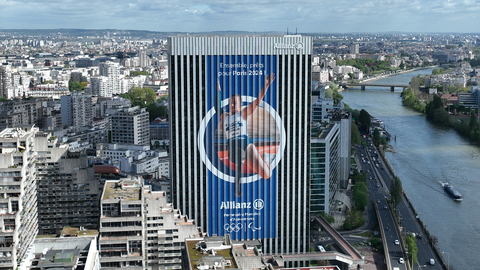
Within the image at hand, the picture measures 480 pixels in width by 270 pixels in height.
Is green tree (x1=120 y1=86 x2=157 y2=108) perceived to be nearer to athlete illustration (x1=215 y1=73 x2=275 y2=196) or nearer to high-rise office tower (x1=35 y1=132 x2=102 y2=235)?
high-rise office tower (x1=35 y1=132 x2=102 y2=235)

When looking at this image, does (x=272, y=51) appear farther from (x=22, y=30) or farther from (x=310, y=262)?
(x=22, y=30)

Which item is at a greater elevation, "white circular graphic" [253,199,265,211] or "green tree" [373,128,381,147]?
"white circular graphic" [253,199,265,211]

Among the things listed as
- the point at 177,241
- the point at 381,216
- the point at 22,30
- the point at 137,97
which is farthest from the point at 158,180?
the point at 22,30

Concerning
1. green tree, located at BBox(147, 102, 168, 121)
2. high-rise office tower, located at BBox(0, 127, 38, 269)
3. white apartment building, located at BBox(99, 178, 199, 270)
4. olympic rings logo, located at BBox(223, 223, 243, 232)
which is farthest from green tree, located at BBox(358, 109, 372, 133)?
high-rise office tower, located at BBox(0, 127, 38, 269)

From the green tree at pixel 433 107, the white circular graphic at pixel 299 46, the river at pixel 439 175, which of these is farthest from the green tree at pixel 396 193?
the green tree at pixel 433 107

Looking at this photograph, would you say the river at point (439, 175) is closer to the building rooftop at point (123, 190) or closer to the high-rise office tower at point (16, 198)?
the building rooftop at point (123, 190)

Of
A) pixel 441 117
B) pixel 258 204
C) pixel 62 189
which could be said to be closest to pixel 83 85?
pixel 441 117
